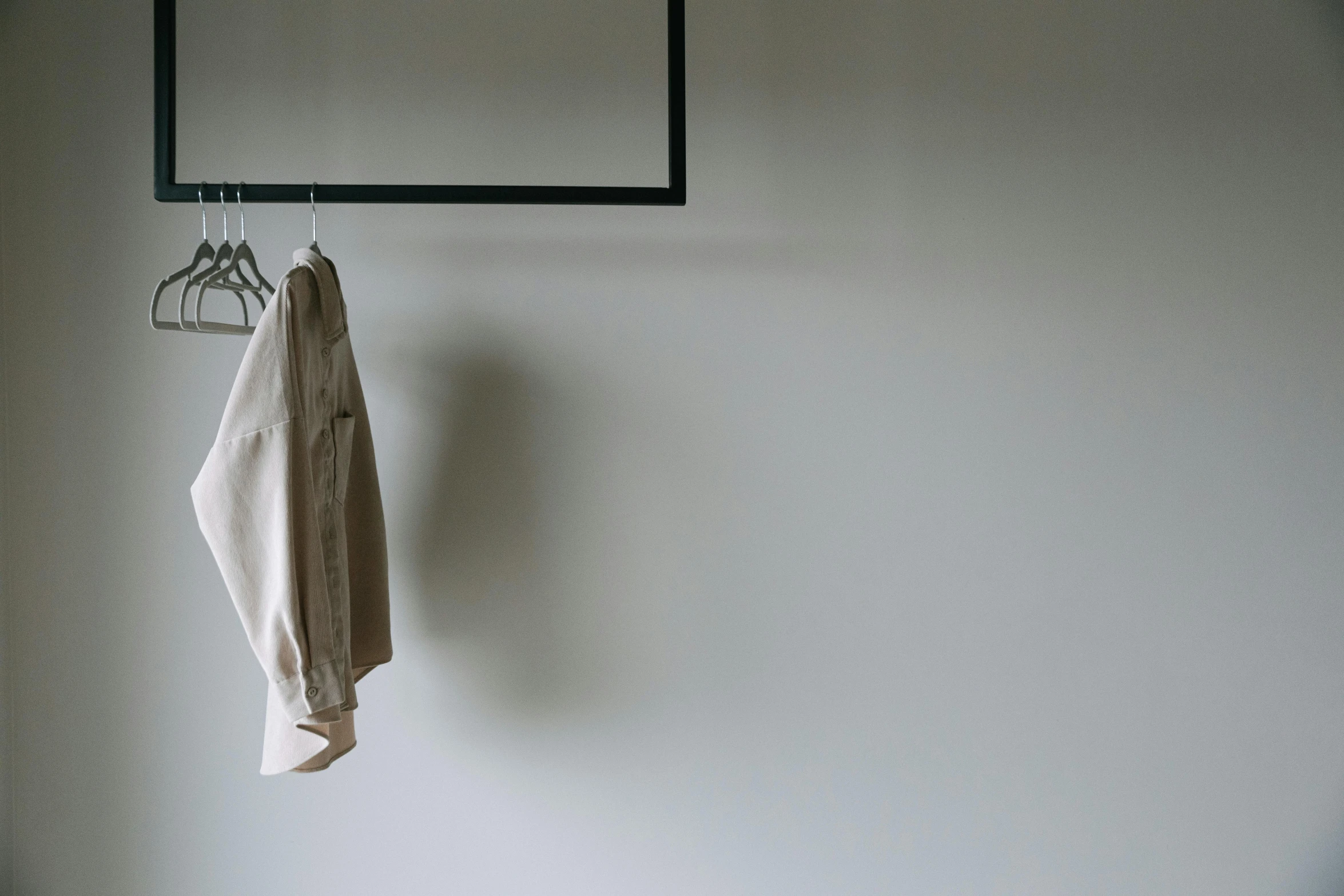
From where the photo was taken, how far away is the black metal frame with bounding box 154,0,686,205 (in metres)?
0.90

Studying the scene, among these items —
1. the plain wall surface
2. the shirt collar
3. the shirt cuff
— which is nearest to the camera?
the shirt cuff

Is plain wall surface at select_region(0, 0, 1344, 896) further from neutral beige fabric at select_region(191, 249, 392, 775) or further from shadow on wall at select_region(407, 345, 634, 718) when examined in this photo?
neutral beige fabric at select_region(191, 249, 392, 775)

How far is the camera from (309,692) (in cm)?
84

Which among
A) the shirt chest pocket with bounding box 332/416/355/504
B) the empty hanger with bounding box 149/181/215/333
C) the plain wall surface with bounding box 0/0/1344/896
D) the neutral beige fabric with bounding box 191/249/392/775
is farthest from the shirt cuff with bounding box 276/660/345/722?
the empty hanger with bounding box 149/181/215/333

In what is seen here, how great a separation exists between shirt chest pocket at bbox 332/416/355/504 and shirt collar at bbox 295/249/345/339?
11 centimetres

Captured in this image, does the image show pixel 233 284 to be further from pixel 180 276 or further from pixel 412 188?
pixel 412 188

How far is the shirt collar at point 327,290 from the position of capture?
37.1 inches

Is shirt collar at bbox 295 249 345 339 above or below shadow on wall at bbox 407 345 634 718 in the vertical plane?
above

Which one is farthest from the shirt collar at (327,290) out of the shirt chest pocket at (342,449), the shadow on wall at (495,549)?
the shadow on wall at (495,549)

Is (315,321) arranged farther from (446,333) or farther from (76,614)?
(76,614)

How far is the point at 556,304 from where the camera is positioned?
1188 mm

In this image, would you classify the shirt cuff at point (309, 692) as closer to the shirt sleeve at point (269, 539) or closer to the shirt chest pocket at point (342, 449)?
the shirt sleeve at point (269, 539)

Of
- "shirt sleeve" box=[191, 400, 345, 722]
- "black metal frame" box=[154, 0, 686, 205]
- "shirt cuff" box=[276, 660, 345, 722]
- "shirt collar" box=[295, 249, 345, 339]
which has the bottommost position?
"shirt cuff" box=[276, 660, 345, 722]

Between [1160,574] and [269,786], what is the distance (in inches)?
57.4
